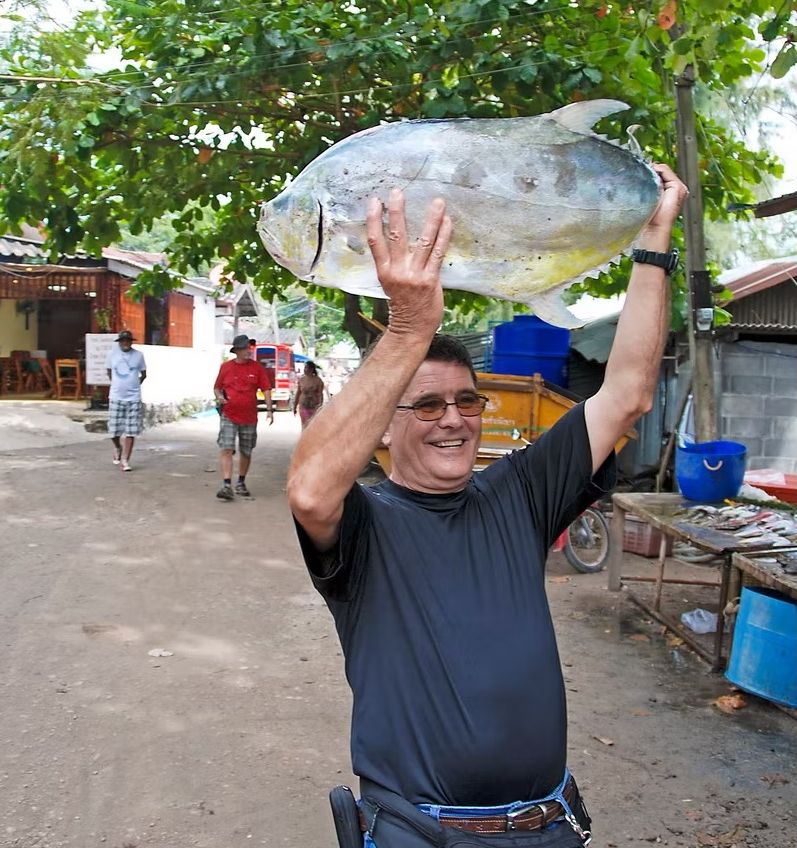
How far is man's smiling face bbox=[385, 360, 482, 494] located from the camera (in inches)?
68.9

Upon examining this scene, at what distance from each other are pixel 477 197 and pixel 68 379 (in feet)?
61.3

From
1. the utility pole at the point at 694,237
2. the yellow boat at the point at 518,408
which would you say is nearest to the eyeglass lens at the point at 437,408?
the utility pole at the point at 694,237

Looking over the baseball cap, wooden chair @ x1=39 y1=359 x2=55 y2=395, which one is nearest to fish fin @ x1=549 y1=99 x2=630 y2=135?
the baseball cap

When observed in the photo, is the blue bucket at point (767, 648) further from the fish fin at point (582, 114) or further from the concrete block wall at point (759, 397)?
the concrete block wall at point (759, 397)

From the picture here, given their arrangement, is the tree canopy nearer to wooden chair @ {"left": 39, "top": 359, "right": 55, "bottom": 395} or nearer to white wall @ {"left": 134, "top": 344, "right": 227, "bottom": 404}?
white wall @ {"left": 134, "top": 344, "right": 227, "bottom": 404}

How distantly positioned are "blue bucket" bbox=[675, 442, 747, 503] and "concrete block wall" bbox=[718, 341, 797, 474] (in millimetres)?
4313

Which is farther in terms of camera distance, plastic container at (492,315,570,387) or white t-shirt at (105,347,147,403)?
white t-shirt at (105,347,147,403)

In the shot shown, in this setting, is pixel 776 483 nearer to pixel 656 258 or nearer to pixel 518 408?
pixel 518 408

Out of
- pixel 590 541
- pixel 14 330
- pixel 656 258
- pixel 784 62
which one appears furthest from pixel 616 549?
pixel 14 330

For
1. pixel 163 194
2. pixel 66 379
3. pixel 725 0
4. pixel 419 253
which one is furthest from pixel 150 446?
pixel 419 253

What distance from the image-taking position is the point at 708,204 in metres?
8.01

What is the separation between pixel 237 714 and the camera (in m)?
4.31

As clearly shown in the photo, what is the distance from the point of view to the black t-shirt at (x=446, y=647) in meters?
1.56

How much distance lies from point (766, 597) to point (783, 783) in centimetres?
104
